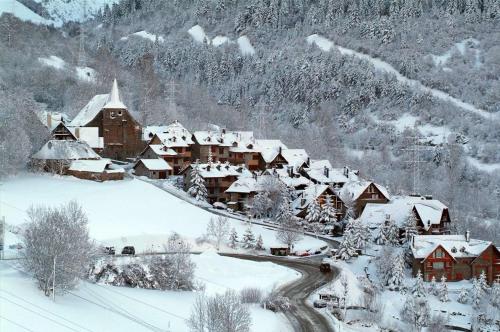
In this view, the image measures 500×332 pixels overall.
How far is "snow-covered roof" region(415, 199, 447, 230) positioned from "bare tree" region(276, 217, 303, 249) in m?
13.7

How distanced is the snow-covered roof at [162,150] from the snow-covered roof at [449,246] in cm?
3732

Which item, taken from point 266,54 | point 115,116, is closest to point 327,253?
point 115,116

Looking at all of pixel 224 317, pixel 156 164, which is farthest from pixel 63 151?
pixel 224 317

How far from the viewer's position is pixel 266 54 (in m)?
172

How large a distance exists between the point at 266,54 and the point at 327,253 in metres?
114

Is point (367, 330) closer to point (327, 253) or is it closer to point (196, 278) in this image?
point (196, 278)

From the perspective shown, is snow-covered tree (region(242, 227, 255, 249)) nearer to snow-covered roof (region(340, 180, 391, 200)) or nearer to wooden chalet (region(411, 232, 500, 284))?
wooden chalet (region(411, 232, 500, 284))

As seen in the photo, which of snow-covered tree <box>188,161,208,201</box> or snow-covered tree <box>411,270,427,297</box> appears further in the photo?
snow-covered tree <box>188,161,208,201</box>

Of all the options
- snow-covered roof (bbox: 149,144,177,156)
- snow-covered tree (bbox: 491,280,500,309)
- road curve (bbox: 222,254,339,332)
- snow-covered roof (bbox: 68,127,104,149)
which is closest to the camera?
road curve (bbox: 222,254,339,332)

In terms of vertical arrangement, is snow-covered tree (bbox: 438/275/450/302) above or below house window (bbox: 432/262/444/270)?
below

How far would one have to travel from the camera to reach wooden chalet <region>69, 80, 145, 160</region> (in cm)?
9094

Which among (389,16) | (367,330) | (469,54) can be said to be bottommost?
(367,330)

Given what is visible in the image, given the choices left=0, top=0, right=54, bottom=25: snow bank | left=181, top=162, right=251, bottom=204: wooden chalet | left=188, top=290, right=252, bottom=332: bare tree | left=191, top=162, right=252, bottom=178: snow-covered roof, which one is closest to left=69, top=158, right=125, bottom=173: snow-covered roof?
left=181, top=162, right=251, bottom=204: wooden chalet

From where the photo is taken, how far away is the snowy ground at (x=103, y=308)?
3153 cm
